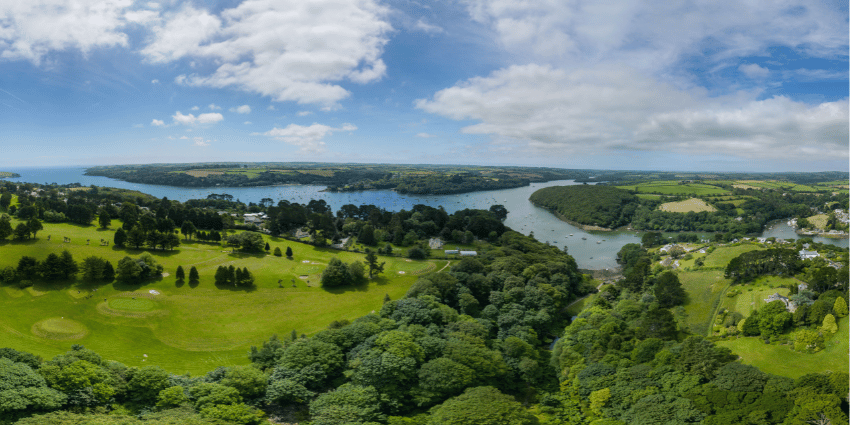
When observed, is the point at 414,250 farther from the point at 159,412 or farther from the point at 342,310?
the point at 159,412

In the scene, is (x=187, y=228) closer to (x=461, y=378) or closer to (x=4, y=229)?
Result: (x=4, y=229)

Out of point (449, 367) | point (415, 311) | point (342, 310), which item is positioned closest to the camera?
point (449, 367)

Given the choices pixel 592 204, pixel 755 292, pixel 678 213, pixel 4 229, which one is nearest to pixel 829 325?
pixel 755 292

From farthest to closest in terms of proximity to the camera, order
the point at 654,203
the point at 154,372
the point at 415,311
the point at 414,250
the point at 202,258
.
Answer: the point at 654,203, the point at 414,250, the point at 202,258, the point at 415,311, the point at 154,372

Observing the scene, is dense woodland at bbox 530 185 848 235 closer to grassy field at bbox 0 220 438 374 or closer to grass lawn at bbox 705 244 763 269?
grass lawn at bbox 705 244 763 269

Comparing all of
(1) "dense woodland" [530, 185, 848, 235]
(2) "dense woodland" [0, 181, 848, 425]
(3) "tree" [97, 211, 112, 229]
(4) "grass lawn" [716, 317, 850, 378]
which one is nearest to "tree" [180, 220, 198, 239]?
(3) "tree" [97, 211, 112, 229]

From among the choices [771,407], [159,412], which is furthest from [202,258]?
[771,407]
